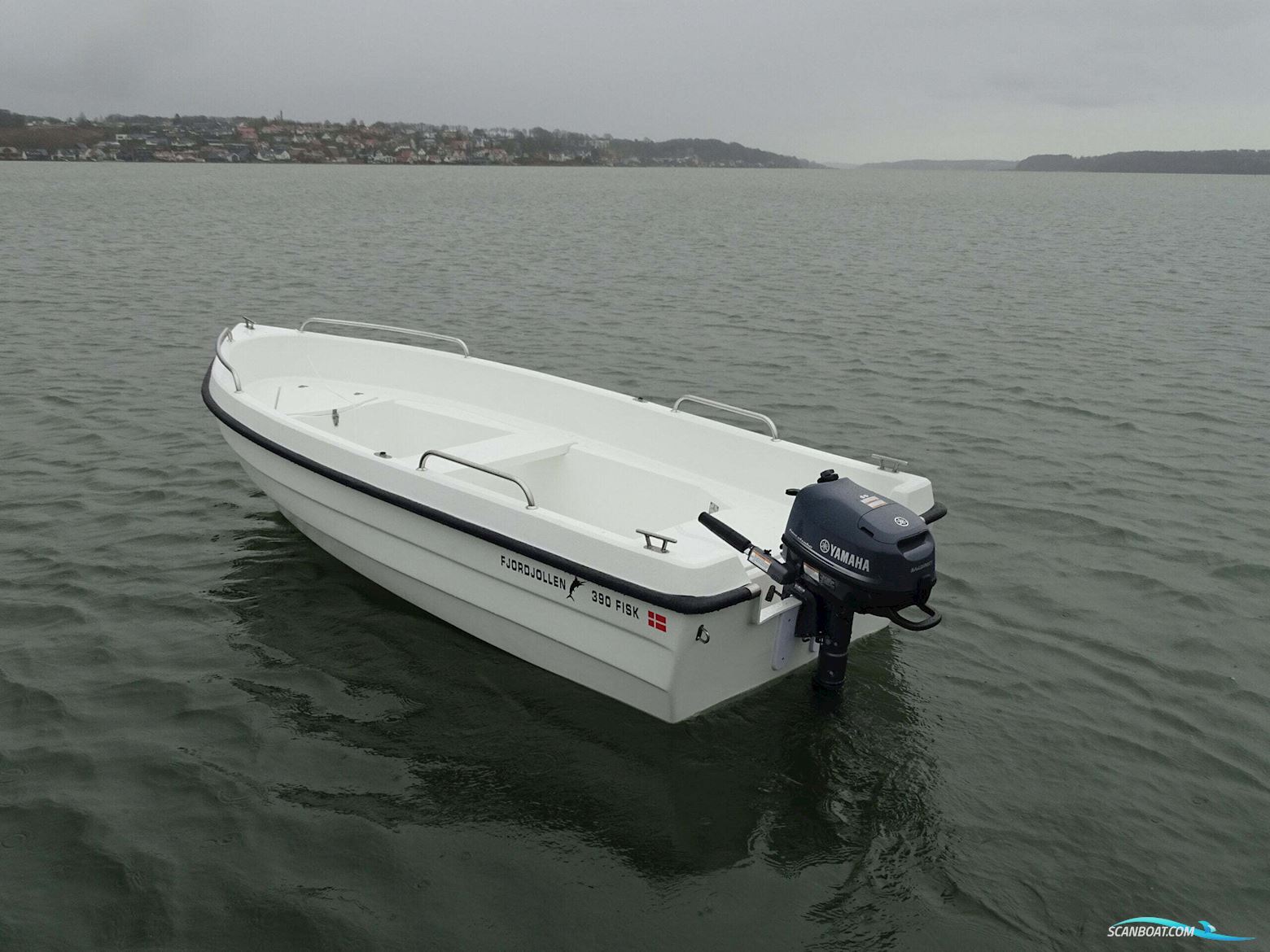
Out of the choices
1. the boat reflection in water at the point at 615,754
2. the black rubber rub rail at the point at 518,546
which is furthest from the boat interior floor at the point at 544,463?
the boat reflection in water at the point at 615,754

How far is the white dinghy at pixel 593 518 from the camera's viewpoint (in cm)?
487

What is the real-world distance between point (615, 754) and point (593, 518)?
90.7 inches

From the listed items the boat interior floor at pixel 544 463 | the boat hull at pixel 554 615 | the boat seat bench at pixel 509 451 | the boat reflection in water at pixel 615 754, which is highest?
the boat seat bench at pixel 509 451

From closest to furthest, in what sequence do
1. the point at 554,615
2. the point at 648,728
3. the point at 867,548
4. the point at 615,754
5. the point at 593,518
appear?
the point at 867,548
the point at 615,754
the point at 648,728
the point at 554,615
the point at 593,518

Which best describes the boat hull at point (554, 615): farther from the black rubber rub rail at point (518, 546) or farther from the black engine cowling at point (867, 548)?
the black engine cowling at point (867, 548)

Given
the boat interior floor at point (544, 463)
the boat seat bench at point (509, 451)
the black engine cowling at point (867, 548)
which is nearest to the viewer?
the black engine cowling at point (867, 548)

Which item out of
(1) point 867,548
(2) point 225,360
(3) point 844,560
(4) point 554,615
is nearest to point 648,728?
(4) point 554,615

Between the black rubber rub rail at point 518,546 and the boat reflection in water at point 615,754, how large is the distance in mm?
898

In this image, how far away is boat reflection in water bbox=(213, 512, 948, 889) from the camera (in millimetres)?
4684

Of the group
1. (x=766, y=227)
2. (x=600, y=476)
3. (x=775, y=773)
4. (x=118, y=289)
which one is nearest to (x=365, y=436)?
(x=600, y=476)

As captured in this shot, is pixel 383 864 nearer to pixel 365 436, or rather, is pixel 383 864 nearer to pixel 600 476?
pixel 600 476

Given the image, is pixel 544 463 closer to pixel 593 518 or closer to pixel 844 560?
pixel 593 518

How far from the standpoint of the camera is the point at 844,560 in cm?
476

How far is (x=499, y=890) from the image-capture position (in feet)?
14.1
